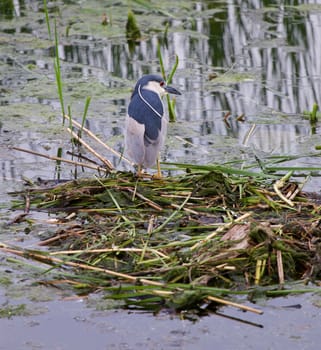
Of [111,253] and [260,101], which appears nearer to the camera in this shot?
[111,253]

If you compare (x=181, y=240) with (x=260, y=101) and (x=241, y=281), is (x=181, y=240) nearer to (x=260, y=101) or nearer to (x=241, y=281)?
(x=241, y=281)

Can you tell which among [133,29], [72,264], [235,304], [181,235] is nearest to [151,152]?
[181,235]

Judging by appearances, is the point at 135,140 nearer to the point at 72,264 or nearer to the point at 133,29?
the point at 72,264

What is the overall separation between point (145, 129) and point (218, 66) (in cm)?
351

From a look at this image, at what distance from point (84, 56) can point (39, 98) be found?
1462 millimetres

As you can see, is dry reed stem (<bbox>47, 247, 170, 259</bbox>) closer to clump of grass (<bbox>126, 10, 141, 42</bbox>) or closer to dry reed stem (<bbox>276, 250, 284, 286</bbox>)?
dry reed stem (<bbox>276, 250, 284, 286</bbox>)

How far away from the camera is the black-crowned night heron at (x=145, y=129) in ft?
20.2

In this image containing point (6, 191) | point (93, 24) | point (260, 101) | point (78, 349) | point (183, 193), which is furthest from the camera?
point (93, 24)

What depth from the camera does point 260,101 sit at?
852cm

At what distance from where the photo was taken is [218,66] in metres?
9.55

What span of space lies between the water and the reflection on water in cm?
1

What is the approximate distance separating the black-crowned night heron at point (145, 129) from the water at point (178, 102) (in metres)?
0.70

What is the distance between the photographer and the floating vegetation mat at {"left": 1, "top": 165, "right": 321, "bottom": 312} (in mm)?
4797

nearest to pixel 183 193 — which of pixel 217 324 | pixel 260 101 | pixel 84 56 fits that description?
pixel 217 324
